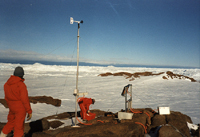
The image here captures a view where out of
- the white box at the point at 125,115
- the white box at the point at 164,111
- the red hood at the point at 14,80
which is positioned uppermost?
the red hood at the point at 14,80

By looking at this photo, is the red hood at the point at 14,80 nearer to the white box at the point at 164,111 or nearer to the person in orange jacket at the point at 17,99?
the person in orange jacket at the point at 17,99

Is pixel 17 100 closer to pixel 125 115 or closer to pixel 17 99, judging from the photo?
pixel 17 99

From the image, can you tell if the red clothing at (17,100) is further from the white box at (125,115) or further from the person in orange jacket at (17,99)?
the white box at (125,115)

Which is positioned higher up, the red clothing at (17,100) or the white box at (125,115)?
the red clothing at (17,100)

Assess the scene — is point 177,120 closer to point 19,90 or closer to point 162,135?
point 162,135

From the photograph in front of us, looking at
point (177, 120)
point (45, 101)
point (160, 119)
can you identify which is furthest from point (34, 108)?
point (177, 120)

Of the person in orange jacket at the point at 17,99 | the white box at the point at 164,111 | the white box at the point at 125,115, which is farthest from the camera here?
the white box at the point at 164,111

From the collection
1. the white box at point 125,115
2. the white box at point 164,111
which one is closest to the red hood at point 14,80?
the white box at point 125,115

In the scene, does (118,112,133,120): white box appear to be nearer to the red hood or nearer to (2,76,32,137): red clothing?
(2,76,32,137): red clothing

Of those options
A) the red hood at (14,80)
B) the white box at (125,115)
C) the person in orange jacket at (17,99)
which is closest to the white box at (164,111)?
the white box at (125,115)

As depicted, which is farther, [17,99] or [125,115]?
[125,115]

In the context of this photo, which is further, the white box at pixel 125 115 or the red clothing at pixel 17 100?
the white box at pixel 125 115

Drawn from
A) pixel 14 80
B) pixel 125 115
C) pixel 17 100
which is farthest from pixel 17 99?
pixel 125 115

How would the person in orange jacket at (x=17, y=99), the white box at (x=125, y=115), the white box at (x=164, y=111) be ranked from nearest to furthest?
the person in orange jacket at (x=17, y=99)
the white box at (x=125, y=115)
the white box at (x=164, y=111)
